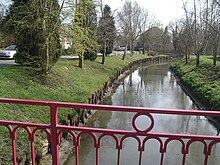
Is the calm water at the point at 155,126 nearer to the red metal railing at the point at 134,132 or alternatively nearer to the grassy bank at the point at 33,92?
the grassy bank at the point at 33,92

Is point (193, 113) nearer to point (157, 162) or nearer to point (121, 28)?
point (157, 162)

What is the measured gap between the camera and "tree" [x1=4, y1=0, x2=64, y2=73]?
1042 cm

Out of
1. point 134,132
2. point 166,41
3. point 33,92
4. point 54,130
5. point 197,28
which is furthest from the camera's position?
point 166,41

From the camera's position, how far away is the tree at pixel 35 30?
1042 cm

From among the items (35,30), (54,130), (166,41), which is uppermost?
(166,41)

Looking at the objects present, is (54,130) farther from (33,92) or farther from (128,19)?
(128,19)

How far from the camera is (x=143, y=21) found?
4497 centimetres

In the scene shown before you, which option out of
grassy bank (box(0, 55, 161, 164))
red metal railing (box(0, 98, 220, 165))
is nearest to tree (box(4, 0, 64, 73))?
grassy bank (box(0, 55, 161, 164))

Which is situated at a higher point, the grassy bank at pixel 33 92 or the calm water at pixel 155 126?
the grassy bank at pixel 33 92

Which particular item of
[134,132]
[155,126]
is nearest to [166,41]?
[155,126]

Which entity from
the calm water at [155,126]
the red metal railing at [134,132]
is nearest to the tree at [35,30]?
the calm water at [155,126]

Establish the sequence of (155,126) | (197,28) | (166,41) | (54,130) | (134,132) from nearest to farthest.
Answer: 1. (134,132)
2. (54,130)
3. (155,126)
4. (197,28)
5. (166,41)

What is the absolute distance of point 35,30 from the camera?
10617 millimetres

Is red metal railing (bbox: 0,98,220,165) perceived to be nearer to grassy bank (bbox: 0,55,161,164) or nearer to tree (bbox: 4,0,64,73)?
grassy bank (bbox: 0,55,161,164)
